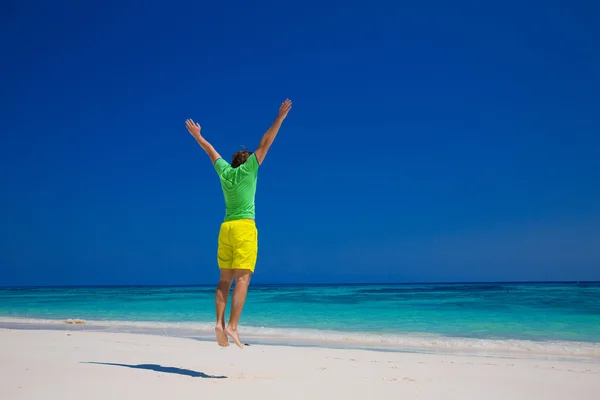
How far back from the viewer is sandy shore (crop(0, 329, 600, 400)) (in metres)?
3.31

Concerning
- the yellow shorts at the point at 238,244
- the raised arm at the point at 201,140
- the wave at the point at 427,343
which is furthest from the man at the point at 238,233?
the wave at the point at 427,343

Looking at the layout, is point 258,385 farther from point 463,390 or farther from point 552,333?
point 552,333

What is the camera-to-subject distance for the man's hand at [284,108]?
12.1 ft

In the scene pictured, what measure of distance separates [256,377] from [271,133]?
2082 mm

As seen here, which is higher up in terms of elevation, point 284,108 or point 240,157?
point 284,108

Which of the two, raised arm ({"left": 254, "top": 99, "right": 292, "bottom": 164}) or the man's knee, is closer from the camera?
raised arm ({"left": 254, "top": 99, "right": 292, "bottom": 164})

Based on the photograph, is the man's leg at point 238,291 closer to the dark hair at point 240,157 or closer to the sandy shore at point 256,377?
the sandy shore at point 256,377

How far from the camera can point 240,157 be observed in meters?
3.96

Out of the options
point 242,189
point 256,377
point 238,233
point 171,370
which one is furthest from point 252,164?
point 171,370

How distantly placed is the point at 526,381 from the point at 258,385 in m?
2.83

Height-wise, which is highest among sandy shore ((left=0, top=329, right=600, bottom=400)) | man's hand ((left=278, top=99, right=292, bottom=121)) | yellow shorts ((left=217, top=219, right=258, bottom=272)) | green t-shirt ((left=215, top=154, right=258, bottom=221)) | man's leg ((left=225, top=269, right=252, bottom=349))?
man's hand ((left=278, top=99, right=292, bottom=121))

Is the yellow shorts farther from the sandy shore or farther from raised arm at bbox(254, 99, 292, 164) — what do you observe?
the sandy shore

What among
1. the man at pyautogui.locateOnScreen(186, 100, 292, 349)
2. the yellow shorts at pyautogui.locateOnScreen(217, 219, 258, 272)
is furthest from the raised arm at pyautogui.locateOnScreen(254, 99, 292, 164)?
the yellow shorts at pyautogui.locateOnScreen(217, 219, 258, 272)

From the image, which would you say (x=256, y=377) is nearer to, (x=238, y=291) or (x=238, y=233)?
(x=238, y=291)
